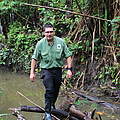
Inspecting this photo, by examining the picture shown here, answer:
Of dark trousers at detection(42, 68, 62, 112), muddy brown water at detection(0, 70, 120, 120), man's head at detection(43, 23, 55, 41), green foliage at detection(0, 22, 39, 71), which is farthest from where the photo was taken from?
green foliage at detection(0, 22, 39, 71)

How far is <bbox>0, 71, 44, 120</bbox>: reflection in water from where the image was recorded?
22.5ft

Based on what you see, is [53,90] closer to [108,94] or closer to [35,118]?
[35,118]

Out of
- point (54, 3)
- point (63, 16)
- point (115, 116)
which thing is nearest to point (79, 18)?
point (63, 16)

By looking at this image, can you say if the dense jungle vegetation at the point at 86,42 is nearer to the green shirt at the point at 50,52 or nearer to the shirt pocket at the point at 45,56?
the green shirt at the point at 50,52

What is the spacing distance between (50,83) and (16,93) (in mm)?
3321

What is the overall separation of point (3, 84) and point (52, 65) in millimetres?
4748

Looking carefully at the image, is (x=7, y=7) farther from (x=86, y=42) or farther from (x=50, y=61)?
(x=50, y=61)

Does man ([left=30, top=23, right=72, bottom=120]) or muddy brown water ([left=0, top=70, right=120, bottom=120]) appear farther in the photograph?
muddy brown water ([left=0, top=70, right=120, bottom=120])

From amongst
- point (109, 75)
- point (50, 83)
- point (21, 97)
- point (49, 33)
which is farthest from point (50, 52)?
point (109, 75)

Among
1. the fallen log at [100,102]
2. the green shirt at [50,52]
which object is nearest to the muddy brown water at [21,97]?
the fallen log at [100,102]

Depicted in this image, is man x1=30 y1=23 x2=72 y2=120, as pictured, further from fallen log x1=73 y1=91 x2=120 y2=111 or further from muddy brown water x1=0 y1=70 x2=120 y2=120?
fallen log x1=73 y1=91 x2=120 y2=111

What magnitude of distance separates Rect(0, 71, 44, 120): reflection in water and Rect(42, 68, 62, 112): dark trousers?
999mm

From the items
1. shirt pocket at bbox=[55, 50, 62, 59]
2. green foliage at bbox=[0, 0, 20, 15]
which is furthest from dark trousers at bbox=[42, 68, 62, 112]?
green foliage at bbox=[0, 0, 20, 15]

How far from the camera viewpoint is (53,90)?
5.36 meters
